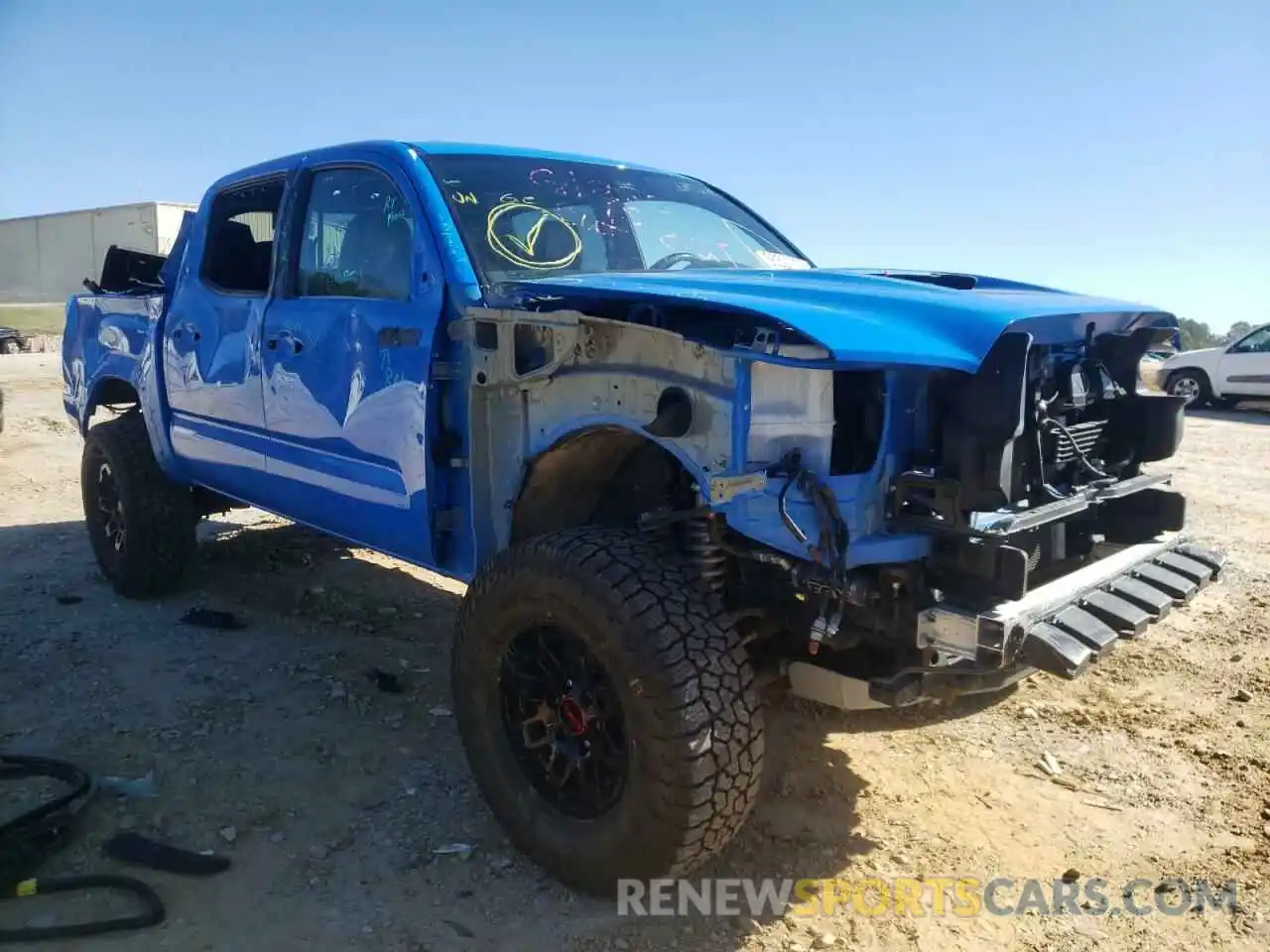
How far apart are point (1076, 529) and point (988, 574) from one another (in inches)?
32.1

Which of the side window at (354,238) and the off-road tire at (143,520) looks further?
the off-road tire at (143,520)

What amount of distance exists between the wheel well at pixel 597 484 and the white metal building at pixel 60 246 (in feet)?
116

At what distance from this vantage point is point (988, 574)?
Result: 2.36 metres

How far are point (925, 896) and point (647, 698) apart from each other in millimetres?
1013

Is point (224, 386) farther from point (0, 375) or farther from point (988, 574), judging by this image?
point (0, 375)

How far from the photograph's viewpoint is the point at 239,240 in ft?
15.5

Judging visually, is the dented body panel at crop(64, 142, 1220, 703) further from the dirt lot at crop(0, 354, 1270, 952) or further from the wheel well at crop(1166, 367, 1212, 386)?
the wheel well at crop(1166, 367, 1212, 386)

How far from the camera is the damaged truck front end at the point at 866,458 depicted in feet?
7.66

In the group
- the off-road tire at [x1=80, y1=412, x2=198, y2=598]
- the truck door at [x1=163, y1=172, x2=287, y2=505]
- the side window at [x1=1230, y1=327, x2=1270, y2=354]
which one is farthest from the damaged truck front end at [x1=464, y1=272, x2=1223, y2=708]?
the side window at [x1=1230, y1=327, x2=1270, y2=354]

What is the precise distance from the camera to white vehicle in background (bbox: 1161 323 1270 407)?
15.1 metres

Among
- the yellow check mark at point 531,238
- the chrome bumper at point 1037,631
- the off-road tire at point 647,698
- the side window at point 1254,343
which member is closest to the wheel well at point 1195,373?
the side window at point 1254,343

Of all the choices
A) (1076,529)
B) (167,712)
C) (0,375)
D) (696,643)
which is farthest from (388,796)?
(0,375)

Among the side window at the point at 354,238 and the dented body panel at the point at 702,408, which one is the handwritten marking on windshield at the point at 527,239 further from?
the side window at the point at 354,238

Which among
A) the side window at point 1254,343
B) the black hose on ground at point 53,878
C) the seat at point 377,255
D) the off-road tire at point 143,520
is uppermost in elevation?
the seat at point 377,255
